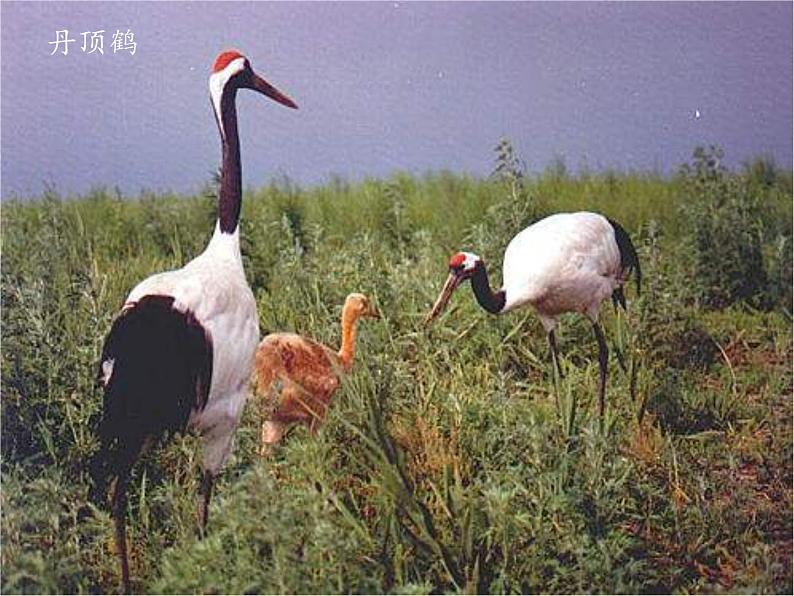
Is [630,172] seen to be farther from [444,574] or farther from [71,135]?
[71,135]

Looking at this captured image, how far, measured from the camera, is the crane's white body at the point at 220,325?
9.91 feet

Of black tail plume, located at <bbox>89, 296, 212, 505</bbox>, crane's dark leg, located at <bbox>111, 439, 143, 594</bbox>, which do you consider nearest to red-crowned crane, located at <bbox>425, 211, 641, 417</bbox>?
black tail plume, located at <bbox>89, 296, 212, 505</bbox>

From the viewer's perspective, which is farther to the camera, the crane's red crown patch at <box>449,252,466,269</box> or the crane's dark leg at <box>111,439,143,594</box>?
the crane's red crown patch at <box>449,252,466,269</box>

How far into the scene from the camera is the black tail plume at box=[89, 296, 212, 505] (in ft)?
9.77

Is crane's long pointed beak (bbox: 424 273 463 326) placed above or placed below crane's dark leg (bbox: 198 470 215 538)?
above

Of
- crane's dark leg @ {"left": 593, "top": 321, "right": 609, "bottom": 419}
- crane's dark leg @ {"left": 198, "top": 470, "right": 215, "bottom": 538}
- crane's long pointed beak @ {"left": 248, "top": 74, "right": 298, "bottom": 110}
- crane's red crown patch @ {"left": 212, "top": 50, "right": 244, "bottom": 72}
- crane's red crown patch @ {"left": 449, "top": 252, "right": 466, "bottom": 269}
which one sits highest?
crane's red crown patch @ {"left": 212, "top": 50, "right": 244, "bottom": 72}

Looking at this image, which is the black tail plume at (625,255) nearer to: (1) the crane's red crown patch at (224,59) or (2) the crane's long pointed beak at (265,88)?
(2) the crane's long pointed beak at (265,88)

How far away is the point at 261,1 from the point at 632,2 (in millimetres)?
1000

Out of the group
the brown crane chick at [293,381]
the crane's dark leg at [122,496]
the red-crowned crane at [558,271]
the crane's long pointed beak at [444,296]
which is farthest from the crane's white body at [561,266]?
the crane's dark leg at [122,496]

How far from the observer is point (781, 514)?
323cm

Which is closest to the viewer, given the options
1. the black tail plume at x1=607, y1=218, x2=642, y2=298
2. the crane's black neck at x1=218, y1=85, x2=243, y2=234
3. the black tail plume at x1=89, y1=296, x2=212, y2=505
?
the black tail plume at x1=89, y1=296, x2=212, y2=505

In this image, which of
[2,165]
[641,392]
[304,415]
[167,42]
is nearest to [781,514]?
[641,392]

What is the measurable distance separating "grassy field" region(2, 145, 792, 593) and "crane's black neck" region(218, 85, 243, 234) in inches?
10.1

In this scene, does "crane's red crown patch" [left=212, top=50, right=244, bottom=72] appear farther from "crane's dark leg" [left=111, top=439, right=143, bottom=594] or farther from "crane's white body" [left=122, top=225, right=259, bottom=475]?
"crane's dark leg" [left=111, top=439, right=143, bottom=594]
